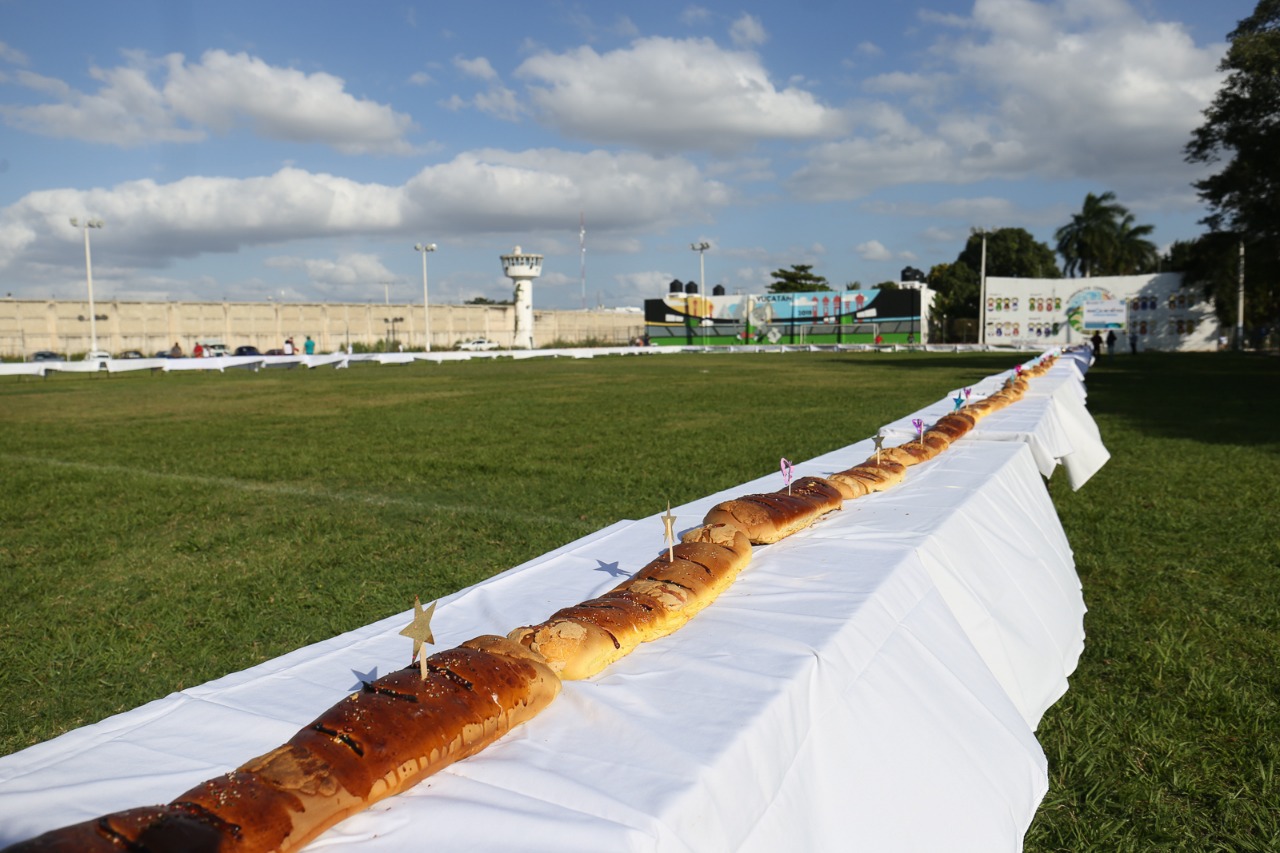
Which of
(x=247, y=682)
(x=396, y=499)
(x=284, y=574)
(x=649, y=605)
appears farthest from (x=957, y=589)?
(x=396, y=499)

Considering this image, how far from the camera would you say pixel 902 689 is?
2012 millimetres

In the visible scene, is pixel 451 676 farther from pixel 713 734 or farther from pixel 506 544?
pixel 506 544

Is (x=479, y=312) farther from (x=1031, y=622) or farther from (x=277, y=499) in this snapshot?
(x=1031, y=622)

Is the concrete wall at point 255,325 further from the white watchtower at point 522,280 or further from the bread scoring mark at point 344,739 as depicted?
the bread scoring mark at point 344,739

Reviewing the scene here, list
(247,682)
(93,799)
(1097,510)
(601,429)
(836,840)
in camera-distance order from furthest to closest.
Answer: (601,429) → (1097,510) → (247,682) → (836,840) → (93,799)

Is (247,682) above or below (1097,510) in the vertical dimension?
above

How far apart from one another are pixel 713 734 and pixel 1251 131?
3637 centimetres

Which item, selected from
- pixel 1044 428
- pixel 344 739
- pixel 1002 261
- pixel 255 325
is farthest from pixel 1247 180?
pixel 255 325

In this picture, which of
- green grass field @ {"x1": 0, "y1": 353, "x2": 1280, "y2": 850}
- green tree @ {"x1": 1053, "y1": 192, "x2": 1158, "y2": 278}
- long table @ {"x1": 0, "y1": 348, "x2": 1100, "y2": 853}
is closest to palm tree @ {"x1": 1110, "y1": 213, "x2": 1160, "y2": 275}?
green tree @ {"x1": 1053, "y1": 192, "x2": 1158, "y2": 278}

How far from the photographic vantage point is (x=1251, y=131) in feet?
94.7

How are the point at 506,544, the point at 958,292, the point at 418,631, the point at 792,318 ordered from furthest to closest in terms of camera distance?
the point at 958,292
the point at 792,318
the point at 506,544
the point at 418,631

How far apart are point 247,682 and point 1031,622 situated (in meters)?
2.81

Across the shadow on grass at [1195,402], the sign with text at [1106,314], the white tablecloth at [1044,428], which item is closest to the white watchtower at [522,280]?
the sign with text at [1106,314]

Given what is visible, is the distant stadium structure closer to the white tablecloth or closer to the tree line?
the tree line
